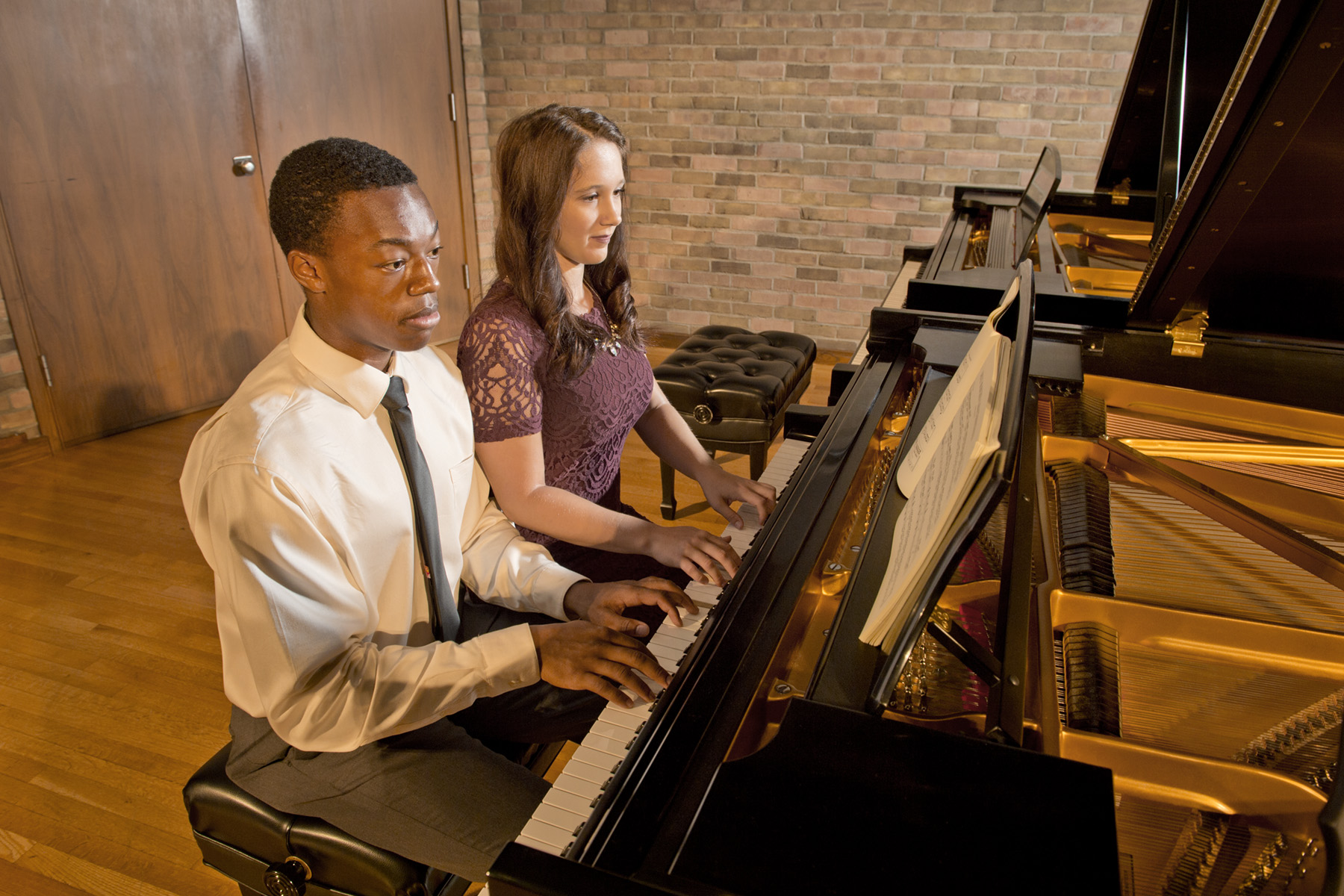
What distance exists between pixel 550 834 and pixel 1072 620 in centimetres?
76

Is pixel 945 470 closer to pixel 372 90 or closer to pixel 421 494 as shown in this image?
pixel 421 494

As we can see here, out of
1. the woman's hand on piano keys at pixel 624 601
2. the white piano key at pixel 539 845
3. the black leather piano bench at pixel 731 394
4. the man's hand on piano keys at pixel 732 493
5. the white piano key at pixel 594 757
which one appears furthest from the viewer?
the black leather piano bench at pixel 731 394

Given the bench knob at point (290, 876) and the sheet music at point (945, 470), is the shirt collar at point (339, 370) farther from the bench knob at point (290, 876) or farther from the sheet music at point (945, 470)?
the sheet music at point (945, 470)

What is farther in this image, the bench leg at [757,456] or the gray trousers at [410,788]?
the bench leg at [757,456]

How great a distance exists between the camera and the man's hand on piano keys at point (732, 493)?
1687 mm

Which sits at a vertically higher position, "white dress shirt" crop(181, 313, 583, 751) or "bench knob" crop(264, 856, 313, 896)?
"white dress shirt" crop(181, 313, 583, 751)

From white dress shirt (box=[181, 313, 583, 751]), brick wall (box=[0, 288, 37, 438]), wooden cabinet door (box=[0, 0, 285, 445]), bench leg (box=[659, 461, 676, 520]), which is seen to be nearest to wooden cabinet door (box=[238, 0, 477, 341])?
wooden cabinet door (box=[0, 0, 285, 445])

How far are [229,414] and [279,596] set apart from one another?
0.27 metres

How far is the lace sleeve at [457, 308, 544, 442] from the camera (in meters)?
1.69

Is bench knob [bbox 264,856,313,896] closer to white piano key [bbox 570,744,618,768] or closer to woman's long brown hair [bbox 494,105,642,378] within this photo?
white piano key [bbox 570,744,618,768]

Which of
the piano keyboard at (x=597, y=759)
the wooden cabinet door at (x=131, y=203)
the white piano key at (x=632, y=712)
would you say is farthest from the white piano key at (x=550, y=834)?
the wooden cabinet door at (x=131, y=203)

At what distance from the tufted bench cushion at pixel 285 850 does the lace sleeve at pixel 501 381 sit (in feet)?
2.48

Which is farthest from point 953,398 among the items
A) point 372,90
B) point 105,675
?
point 372,90

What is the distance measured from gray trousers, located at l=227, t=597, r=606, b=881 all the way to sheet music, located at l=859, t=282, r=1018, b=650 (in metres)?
0.65
